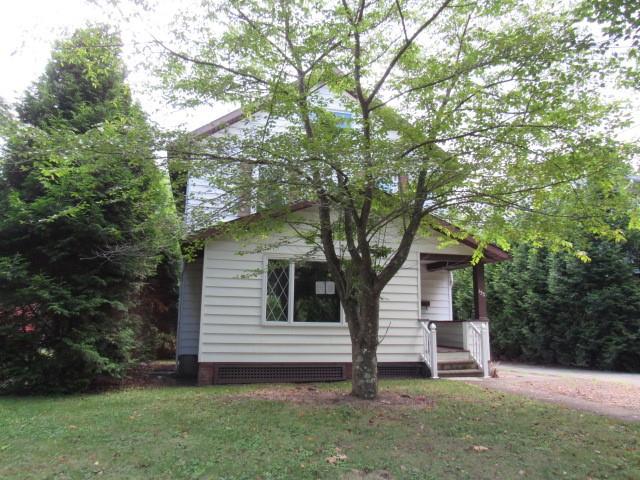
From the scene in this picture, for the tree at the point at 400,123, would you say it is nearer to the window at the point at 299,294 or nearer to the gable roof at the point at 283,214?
the gable roof at the point at 283,214

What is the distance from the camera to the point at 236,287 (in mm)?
9453

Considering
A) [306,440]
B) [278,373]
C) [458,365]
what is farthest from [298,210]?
[306,440]

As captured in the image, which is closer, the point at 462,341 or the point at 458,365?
the point at 458,365

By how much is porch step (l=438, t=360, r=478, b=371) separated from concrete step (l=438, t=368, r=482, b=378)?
0.26ft

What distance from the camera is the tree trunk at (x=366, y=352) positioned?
6914mm

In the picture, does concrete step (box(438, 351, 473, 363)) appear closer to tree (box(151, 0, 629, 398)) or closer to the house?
the house

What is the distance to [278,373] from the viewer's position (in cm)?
945

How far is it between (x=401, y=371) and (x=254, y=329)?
130 inches

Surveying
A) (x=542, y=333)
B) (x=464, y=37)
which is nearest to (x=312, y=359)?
(x=464, y=37)

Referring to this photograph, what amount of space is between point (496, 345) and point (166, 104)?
45.4 feet

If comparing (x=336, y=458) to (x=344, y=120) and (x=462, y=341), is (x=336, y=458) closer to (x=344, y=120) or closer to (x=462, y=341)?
(x=344, y=120)

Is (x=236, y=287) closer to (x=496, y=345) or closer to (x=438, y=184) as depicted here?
(x=438, y=184)

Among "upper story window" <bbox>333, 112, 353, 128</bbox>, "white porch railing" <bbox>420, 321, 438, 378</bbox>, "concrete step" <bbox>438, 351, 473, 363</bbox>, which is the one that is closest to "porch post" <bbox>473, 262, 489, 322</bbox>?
"concrete step" <bbox>438, 351, 473, 363</bbox>

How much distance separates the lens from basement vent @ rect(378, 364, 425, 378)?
9898 mm
